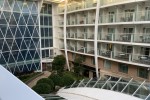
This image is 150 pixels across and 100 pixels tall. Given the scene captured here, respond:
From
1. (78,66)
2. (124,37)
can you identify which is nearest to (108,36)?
(124,37)

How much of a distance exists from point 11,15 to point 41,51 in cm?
784

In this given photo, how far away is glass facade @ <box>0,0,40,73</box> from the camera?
2609 centimetres

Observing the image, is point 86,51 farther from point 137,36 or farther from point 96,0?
point 137,36

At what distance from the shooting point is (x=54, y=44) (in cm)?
3306

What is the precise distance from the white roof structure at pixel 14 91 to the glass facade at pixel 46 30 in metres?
29.0

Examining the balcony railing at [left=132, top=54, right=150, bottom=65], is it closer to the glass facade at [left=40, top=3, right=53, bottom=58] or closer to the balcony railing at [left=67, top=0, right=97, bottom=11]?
the balcony railing at [left=67, top=0, right=97, bottom=11]

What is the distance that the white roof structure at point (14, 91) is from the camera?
194 centimetres

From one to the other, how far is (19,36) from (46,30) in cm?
536

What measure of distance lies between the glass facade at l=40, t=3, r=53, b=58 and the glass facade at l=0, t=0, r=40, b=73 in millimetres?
1240

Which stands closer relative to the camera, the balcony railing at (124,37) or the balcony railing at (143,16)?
the balcony railing at (143,16)

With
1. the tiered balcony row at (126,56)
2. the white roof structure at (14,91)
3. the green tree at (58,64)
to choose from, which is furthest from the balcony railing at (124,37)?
the white roof structure at (14,91)

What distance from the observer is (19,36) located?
27.7 metres

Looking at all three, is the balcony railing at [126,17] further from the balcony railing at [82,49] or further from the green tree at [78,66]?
the green tree at [78,66]

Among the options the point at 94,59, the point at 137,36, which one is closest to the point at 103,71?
the point at 94,59
